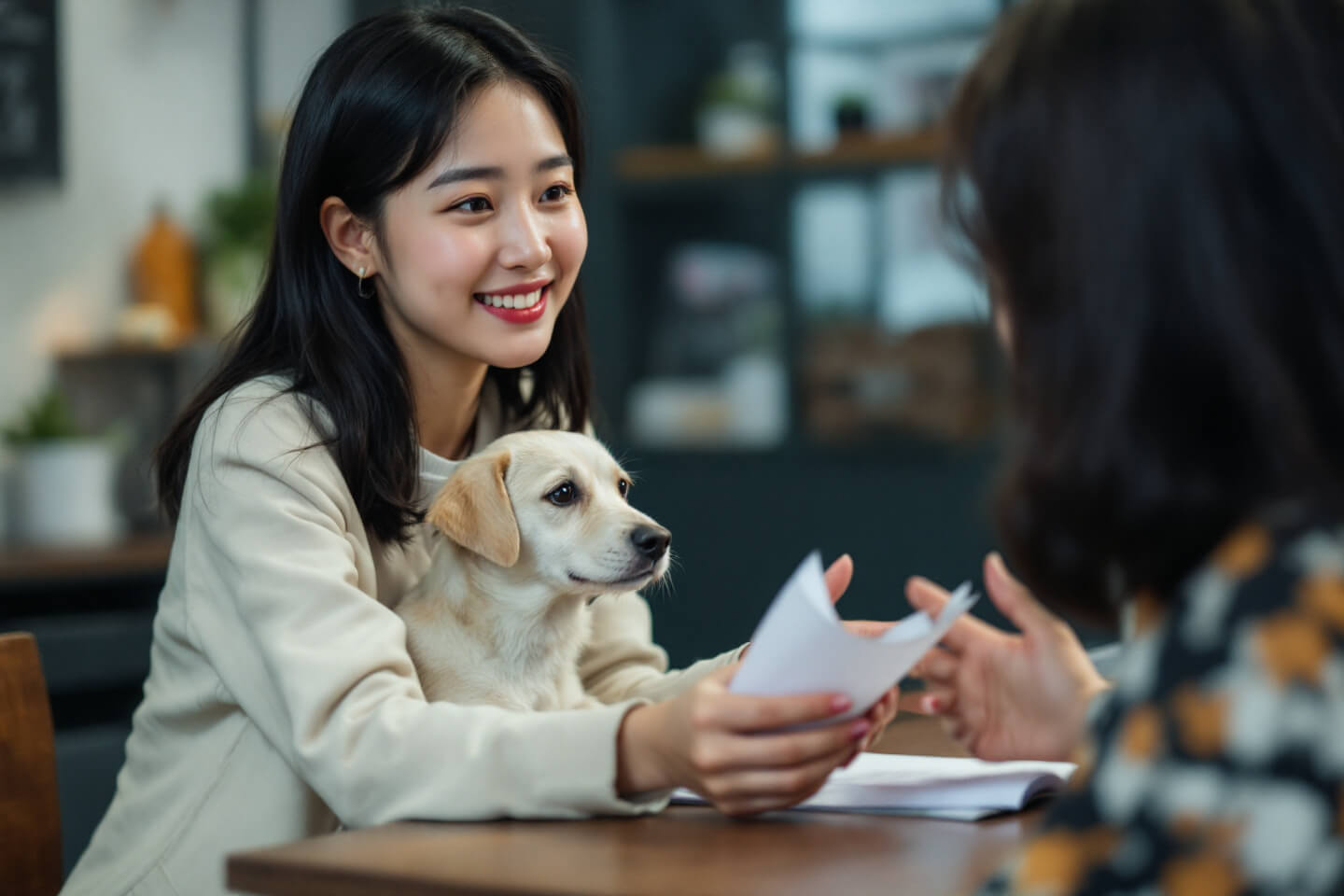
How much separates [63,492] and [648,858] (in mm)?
3078

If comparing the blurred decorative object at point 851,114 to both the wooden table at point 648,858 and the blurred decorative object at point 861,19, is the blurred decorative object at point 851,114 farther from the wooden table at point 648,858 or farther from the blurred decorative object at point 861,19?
the wooden table at point 648,858

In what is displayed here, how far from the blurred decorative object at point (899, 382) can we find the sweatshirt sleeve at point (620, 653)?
2706mm

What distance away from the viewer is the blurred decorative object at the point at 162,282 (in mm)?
4074

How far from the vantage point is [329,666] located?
1087 millimetres

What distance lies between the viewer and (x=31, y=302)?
3.91 m

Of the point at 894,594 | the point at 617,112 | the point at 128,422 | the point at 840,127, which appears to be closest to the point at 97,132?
the point at 128,422

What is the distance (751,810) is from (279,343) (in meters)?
0.72

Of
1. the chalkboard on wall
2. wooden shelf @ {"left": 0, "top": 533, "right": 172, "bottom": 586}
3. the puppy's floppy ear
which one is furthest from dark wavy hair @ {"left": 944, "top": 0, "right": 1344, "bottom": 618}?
the chalkboard on wall

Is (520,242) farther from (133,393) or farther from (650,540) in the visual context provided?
(133,393)

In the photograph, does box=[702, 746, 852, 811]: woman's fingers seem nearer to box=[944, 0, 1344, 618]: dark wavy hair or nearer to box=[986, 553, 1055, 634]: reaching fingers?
box=[986, 553, 1055, 634]: reaching fingers

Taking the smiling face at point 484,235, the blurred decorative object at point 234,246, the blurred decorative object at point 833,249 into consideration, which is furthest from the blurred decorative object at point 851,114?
the smiling face at point 484,235

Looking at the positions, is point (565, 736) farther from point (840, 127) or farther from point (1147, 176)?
point (840, 127)

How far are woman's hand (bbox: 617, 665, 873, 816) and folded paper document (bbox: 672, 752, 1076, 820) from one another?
0.08 metres

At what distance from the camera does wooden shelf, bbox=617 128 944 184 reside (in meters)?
4.20
